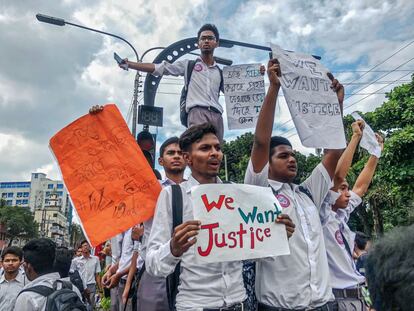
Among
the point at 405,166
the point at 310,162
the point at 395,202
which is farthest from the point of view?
the point at 310,162

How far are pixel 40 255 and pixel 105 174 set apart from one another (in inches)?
50.5

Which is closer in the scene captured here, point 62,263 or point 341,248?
point 341,248

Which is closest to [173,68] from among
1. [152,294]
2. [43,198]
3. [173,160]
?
[173,160]

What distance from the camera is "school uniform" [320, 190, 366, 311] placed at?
2.94m

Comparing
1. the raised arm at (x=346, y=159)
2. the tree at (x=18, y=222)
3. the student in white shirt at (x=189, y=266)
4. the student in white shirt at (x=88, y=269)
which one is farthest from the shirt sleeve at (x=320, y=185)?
the tree at (x=18, y=222)

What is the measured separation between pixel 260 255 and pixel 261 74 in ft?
8.84

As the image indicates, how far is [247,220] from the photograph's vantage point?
2.22 m

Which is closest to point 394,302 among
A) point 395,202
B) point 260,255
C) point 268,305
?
point 260,255

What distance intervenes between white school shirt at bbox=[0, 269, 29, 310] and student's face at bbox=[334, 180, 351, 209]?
172 inches

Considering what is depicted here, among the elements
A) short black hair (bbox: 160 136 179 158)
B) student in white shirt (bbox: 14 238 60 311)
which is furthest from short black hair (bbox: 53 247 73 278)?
short black hair (bbox: 160 136 179 158)

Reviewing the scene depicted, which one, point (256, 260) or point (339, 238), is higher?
point (339, 238)

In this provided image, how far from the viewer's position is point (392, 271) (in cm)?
113

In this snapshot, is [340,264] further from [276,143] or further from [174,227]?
[174,227]

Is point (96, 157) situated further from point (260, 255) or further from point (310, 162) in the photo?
point (310, 162)
